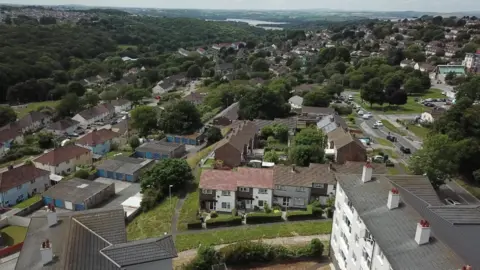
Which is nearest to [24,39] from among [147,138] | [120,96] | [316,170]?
[120,96]

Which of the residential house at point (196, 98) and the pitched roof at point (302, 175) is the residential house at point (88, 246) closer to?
the pitched roof at point (302, 175)

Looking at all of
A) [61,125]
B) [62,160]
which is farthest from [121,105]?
[62,160]

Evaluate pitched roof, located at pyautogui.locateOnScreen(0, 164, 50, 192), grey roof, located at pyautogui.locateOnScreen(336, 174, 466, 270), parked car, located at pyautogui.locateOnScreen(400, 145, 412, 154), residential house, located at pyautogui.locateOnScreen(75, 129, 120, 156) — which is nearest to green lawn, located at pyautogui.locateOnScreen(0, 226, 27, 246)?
pitched roof, located at pyautogui.locateOnScreen(0, 164, 50, 192)

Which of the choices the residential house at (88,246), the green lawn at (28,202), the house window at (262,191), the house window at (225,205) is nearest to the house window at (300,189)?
the house window at (262,191)

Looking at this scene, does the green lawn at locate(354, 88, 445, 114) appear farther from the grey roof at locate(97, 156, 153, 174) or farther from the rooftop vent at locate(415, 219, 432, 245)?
the rooftop vent at locate(415, 219, 432, 245)

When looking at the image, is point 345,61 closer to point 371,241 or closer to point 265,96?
point 265,96

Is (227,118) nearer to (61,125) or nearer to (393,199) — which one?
(61,125)
